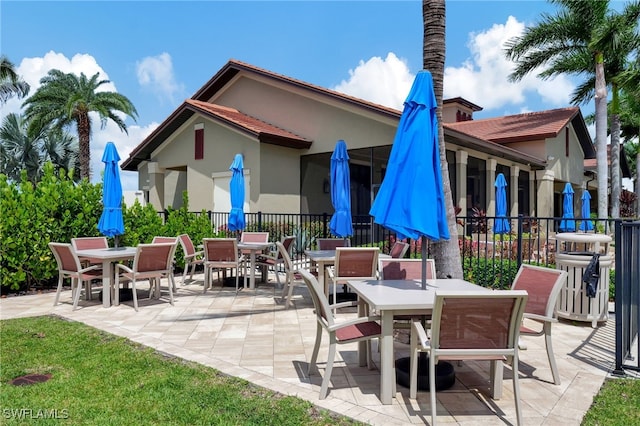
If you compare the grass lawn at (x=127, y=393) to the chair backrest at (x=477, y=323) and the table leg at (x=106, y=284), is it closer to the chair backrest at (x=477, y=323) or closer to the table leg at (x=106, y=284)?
the chair backrest at (x=477, y=323)

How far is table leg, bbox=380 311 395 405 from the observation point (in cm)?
360

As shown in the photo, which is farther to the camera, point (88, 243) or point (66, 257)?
point (88, 243)

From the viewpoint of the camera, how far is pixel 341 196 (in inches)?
324

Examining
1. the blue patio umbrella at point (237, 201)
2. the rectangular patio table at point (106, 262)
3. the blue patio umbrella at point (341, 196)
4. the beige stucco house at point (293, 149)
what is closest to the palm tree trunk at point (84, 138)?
the beige stucco house at point (293, 149)

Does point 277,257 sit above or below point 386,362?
above

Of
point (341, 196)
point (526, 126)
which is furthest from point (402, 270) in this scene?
point (526, 126)

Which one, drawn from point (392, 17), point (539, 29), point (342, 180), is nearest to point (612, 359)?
point (342, 180)

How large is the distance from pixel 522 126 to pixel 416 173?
20.0m

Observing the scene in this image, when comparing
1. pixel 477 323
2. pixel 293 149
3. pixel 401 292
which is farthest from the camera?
pixel 293 149

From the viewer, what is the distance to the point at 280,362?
4.62 meters

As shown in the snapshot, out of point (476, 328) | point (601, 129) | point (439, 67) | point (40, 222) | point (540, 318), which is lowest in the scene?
point (540, 318)

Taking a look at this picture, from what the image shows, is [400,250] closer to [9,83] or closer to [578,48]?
[578,48]

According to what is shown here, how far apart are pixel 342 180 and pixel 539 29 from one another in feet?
50.0

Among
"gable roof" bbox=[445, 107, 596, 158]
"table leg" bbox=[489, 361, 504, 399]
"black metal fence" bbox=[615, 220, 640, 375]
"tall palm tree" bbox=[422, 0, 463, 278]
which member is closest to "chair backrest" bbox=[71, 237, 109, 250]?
"tall palm tree" bbox=[422, 0, 463, 278]
